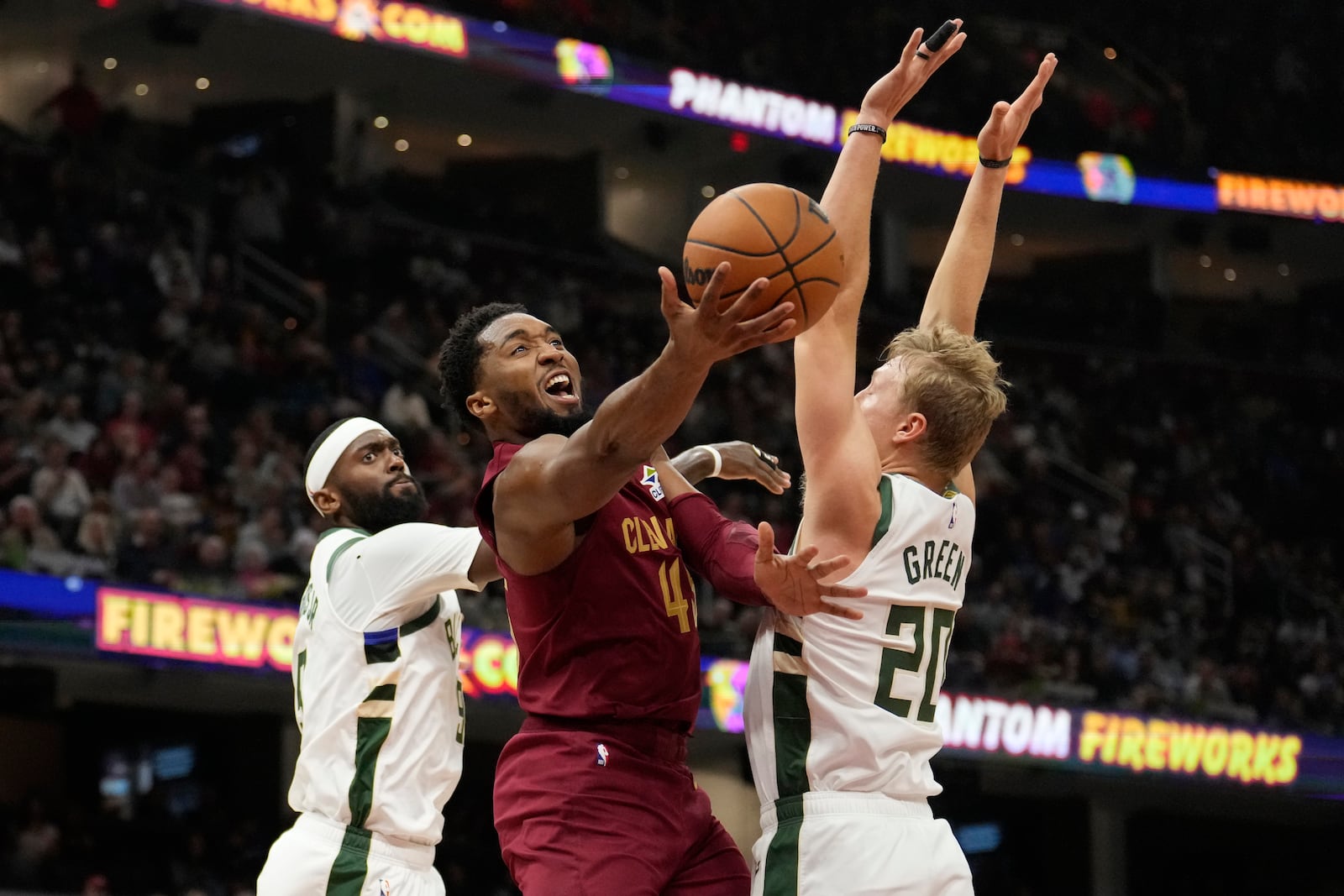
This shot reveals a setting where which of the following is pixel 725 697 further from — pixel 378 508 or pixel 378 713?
pixel 378 713

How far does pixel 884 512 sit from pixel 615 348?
16.2 metres

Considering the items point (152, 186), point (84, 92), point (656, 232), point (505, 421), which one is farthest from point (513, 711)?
point (656, 232)

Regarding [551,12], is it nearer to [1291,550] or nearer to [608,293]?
[608,293]

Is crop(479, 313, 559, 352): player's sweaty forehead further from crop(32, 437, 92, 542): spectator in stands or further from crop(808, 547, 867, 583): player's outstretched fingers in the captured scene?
crop(32, 437, 92, 542): spectator in stands

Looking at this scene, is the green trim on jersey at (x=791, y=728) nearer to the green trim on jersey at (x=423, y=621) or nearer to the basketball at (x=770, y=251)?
the basketball at (x=770, y=251)

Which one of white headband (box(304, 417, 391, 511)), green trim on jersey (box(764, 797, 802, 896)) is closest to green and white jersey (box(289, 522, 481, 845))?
white headband (box(304, 417, 391, 511))

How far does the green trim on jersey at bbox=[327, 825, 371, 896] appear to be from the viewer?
5.18m

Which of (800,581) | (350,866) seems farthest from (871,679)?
(350,866)

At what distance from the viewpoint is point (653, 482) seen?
439cm

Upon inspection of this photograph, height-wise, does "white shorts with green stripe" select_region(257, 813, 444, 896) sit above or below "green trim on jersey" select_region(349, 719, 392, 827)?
below

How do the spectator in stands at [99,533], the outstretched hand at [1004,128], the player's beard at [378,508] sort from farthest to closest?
the spectator in stands at [99,533]
the player's beard at [378,508]
the outstretched hand at [1004,128]

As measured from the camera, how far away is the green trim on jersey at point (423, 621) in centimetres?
542

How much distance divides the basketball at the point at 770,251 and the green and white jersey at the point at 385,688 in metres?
1.81

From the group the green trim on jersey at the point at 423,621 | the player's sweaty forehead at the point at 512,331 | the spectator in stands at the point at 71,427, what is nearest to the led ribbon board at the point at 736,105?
the spectator in stands at the point at 71,427
